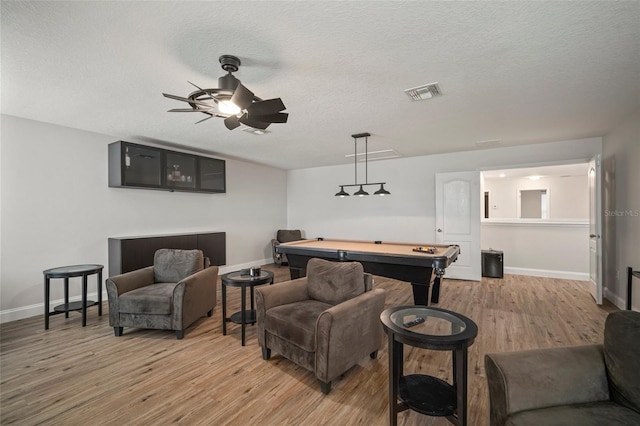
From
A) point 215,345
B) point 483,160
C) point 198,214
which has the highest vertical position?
point 483,160

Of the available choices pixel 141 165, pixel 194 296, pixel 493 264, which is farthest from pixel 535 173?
pixel 141 165

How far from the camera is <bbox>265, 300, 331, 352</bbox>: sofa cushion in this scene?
2100 millimetres

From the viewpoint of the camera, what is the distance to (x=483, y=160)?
5.46 metres

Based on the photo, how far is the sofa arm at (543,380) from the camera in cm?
126

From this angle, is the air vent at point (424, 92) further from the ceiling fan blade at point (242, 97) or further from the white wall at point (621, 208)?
the white wall at point (621, 208)

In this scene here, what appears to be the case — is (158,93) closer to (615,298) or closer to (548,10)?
(548,10)

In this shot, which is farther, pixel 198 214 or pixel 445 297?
pixel 198 214

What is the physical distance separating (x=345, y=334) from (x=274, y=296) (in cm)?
79

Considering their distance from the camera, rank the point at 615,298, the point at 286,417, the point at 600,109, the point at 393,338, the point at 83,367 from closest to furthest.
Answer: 1. the point at 393,338
2. the point at 286,417
3. the point at 83,367
4. the point at 600,109
5. the point at 615,298

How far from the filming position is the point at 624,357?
1.26 m

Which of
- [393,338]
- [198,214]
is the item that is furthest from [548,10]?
[198,214]

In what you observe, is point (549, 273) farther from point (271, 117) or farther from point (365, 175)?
point (271, 117)

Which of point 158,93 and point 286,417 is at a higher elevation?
point 158,93

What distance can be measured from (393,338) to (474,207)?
4.58 m
